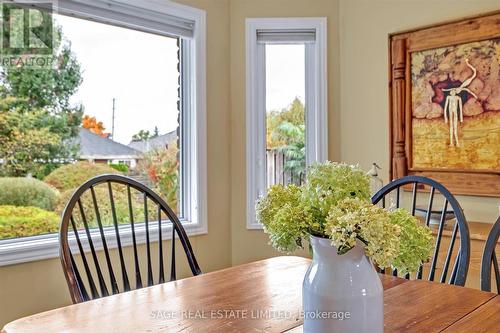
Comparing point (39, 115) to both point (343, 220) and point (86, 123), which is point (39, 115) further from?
point (343, 220)

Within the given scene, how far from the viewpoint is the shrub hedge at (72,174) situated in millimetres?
2209

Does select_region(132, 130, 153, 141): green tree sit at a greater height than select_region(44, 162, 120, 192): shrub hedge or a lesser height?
greater

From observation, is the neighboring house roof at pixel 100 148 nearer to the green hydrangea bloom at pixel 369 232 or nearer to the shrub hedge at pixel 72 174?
the shrub hedge at pixel 72 174

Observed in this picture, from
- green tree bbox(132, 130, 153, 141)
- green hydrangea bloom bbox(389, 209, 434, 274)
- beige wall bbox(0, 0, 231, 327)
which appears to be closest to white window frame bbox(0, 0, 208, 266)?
beige wall bbox(0, 0, 231, 327)

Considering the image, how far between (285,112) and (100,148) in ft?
4.11

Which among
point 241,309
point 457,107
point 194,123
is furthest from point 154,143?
point 457,107

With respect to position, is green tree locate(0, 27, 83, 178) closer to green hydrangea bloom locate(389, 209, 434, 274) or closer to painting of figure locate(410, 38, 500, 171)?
green hydrangea bloom locate(389, 209, 434, 274)

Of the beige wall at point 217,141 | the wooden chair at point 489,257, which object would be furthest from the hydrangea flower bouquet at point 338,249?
the beige wall at point 217,141

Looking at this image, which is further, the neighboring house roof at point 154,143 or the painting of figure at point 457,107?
the neighboring house roof at point 154,143

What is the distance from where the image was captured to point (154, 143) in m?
2.67

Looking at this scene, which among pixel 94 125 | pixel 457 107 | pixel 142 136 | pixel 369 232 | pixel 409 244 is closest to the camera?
pixel 369 232

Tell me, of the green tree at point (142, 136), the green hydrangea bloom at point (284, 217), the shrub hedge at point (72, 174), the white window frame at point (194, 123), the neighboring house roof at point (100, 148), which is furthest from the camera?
the white window frame at point (194, 123)

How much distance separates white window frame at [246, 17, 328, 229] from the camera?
2.90 metres

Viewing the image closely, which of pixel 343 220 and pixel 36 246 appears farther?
pixel 36 246
